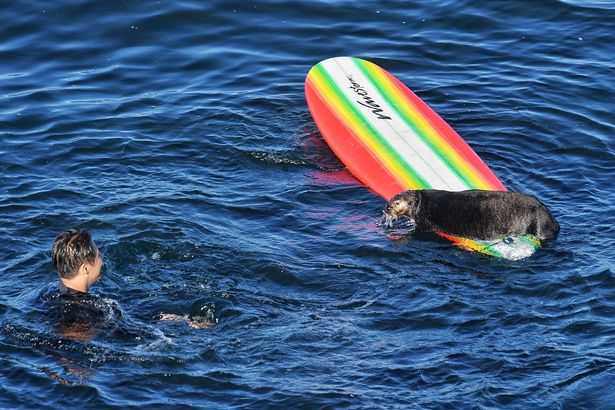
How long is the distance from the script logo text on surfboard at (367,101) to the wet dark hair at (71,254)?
5.49 m

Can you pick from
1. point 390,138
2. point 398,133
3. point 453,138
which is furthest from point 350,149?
point 453,138

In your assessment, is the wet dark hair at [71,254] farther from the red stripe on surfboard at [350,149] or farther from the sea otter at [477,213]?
the red stripe on surfboard at [350,149]

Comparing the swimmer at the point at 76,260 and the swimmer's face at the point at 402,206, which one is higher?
the swimmer at the point at 76,260

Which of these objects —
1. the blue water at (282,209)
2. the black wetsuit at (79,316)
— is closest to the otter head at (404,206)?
the blue water at (282,209)

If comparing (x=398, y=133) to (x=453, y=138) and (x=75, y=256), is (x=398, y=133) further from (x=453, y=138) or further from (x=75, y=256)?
(x=75, y=256)

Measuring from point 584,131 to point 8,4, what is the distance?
9.70 m

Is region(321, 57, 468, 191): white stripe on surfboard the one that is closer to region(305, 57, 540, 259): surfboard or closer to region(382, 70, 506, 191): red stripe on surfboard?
region(305, 57, 540, 259): surfboard

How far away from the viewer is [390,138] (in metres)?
13.1

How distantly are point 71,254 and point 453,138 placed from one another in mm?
5736

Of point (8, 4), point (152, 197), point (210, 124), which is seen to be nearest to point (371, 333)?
point (152, 197)

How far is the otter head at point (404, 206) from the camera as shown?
1138cm

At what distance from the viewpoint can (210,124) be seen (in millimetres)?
14188

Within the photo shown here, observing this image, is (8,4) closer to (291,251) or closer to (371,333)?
(291,251)

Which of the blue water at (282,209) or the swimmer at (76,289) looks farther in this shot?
the swimmer at (76,289)
